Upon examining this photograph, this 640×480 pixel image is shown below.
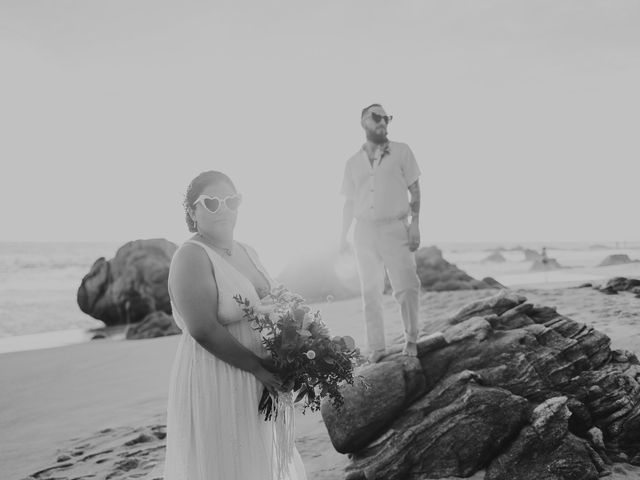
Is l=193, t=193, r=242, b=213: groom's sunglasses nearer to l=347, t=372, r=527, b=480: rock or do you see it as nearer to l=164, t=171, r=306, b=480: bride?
l=164, t=171, r=306, b=480: bride

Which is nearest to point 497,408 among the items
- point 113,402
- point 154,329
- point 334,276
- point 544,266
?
point 113,402

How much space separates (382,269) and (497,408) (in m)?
1.99

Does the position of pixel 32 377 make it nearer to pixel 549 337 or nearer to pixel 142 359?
pixel 142 359

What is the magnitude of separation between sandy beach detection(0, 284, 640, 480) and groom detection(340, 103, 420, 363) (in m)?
1.30

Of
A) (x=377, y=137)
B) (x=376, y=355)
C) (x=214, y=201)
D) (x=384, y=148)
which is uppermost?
(x=377, y=137)

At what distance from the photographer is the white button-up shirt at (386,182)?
19.2ft

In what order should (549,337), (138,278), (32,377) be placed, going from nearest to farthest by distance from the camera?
(549,337) → (32,377) → (138,278)

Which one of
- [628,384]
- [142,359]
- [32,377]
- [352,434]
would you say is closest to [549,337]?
[628,384]

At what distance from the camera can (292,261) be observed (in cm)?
1859

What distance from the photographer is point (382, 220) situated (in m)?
5.90

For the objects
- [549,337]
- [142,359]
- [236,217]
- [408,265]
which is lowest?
[142,359]

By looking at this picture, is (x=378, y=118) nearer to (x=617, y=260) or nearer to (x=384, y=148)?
(x=384, y=148)

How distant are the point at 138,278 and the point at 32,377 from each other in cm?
812

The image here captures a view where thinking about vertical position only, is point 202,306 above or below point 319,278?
above
